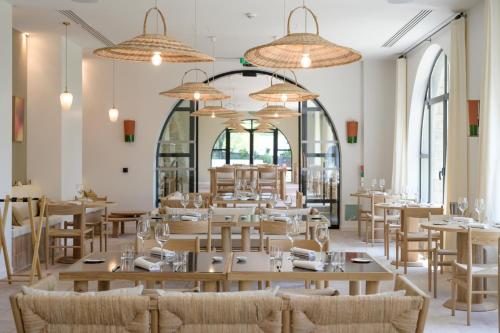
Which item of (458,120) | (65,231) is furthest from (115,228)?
(458,120)

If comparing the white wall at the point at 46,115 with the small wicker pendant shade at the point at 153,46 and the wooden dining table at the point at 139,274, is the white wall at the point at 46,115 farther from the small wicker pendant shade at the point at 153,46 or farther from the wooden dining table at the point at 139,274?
the wooden dining table at the point at 139,274

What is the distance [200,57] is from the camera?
4.17 metres

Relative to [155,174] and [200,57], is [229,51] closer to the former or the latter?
[155,174]

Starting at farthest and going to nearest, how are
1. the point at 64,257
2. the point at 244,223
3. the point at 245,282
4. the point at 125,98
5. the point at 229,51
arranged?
1. the point at 125,98
2. the point at 229,51
3. the point at 64,257
4. the point at 244,223
5. the point at 245,282

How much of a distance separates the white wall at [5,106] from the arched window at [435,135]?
680 centimetres

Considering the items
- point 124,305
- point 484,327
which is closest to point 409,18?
point 484,327

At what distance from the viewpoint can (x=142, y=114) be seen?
41.0 feet

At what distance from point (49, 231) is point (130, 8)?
134 inches

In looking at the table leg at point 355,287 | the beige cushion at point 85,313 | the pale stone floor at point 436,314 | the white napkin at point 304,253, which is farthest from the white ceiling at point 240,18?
the beige cushion at point 85,313

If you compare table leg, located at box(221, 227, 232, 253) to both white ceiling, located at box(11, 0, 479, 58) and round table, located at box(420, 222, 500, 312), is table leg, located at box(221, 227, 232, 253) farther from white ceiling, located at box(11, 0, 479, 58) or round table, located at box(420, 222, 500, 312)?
white ceiling, located at box(11, 0, 479, 58)

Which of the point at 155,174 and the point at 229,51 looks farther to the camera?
the point at 155,174

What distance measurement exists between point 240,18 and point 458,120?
11.7 ft

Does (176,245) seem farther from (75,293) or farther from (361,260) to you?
(75,293)

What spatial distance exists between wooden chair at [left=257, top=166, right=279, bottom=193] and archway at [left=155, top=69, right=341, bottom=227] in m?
1.08
